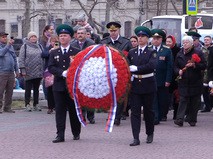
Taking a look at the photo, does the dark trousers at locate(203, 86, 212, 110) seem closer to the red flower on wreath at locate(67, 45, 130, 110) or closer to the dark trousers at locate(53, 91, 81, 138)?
the dark trousers at locate(53, 91, 81, 138)

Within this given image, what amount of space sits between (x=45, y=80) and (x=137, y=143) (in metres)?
5.67

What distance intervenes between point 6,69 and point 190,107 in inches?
201

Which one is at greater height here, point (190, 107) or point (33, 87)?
point (33, 87)

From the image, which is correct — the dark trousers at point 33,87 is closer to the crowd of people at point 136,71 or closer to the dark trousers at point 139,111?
Result: the crowd of people at point 136,71

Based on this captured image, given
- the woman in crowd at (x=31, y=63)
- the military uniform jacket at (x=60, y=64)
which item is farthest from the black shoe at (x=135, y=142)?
the woman in crowd at (x=31, y=63)

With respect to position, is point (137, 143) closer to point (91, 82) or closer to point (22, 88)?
point (91, 82)

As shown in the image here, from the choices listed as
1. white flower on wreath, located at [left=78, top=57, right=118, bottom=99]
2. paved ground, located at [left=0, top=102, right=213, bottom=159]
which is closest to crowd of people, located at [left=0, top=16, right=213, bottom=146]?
paved ground, located at [left=0, top=102, right=213, bottom=159]

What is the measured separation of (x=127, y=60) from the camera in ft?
39.7

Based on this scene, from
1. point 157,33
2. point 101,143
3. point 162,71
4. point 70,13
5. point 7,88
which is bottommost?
point 101,143

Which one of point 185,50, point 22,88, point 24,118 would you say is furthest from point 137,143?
point 22,88

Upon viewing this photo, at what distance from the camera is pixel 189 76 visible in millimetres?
15203

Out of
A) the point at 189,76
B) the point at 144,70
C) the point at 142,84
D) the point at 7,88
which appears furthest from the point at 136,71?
the point at 7,88

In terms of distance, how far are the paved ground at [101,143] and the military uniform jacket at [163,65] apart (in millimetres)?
1013

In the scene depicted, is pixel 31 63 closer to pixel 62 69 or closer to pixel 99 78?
pixel 62 69
